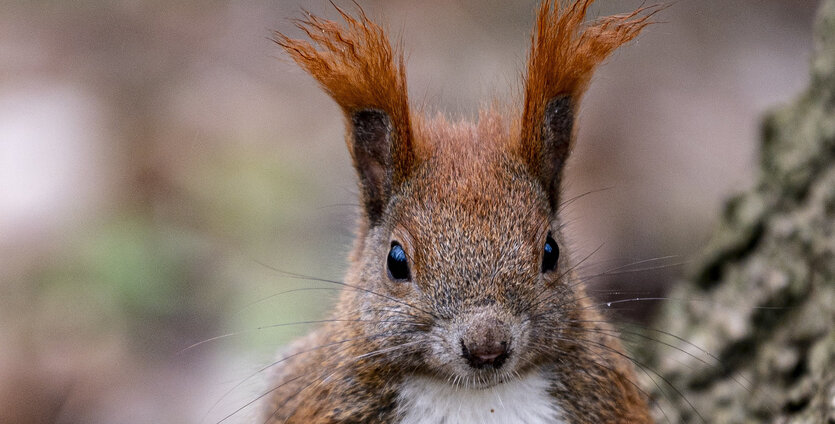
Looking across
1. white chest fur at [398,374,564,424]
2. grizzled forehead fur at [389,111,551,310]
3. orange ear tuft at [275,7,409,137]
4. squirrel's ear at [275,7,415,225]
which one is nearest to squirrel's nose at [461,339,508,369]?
grizzled forehead fur at [389,111,551,310]

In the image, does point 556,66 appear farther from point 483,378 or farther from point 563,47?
point 483,378

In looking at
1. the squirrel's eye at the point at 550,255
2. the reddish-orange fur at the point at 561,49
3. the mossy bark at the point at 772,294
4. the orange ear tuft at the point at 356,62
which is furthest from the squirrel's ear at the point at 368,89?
the mossy bark at the point at 772,294

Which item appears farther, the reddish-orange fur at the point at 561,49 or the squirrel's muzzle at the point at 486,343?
the reddish-orange fur at the point at 561,49

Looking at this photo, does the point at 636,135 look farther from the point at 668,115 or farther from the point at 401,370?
the point at 401,370

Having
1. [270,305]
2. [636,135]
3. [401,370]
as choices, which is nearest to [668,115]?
[636,135]

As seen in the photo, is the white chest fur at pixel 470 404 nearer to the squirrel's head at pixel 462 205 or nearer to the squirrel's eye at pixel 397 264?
the squirrel's head at pixel 462 205

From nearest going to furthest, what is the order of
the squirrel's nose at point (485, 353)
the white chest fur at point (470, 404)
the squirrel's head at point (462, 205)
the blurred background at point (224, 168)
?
the squirrel's nose at point (485, 353)
the squirrel's head at point (462, 205)
the white chest fur at point (470, 404)
the blurred background at point (224, 168)

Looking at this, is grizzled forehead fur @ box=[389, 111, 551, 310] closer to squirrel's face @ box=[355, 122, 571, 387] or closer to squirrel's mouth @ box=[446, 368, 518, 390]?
squirrel's face @ box=[355, 122, 571, 387]

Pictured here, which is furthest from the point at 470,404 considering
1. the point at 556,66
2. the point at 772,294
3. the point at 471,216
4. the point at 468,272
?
the point at 772,294
